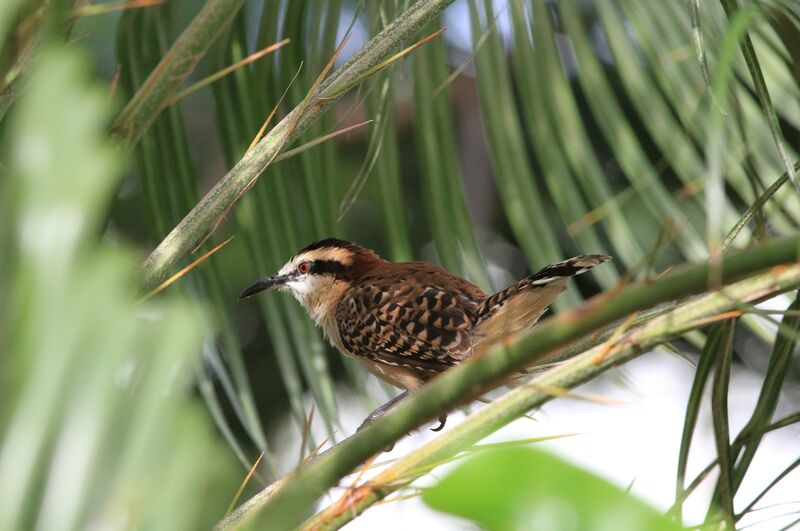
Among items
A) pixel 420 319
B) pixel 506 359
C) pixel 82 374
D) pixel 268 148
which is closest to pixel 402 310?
pixel 420 319

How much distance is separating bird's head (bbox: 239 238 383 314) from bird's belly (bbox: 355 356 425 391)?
55cm

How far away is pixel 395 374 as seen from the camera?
3660 mm

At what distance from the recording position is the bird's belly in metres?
3.63

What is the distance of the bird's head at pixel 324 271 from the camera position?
13.7ft

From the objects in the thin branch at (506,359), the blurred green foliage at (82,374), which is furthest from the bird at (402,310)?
the blurred green foliage at (82,374)

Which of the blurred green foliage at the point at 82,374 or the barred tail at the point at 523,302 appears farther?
the barred tail at the point at 523,302

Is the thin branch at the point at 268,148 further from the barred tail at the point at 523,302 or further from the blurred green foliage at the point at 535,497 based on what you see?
the barred tail at the point at 523,302

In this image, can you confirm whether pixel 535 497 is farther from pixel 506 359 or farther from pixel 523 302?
pixel 523 302

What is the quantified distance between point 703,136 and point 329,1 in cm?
94

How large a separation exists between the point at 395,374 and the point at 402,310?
0.75 ft

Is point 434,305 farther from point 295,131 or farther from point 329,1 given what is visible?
point 295,131

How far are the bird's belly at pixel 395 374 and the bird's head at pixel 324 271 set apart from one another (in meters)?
0.55

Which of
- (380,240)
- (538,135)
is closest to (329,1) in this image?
(538,135)

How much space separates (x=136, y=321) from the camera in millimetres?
821
